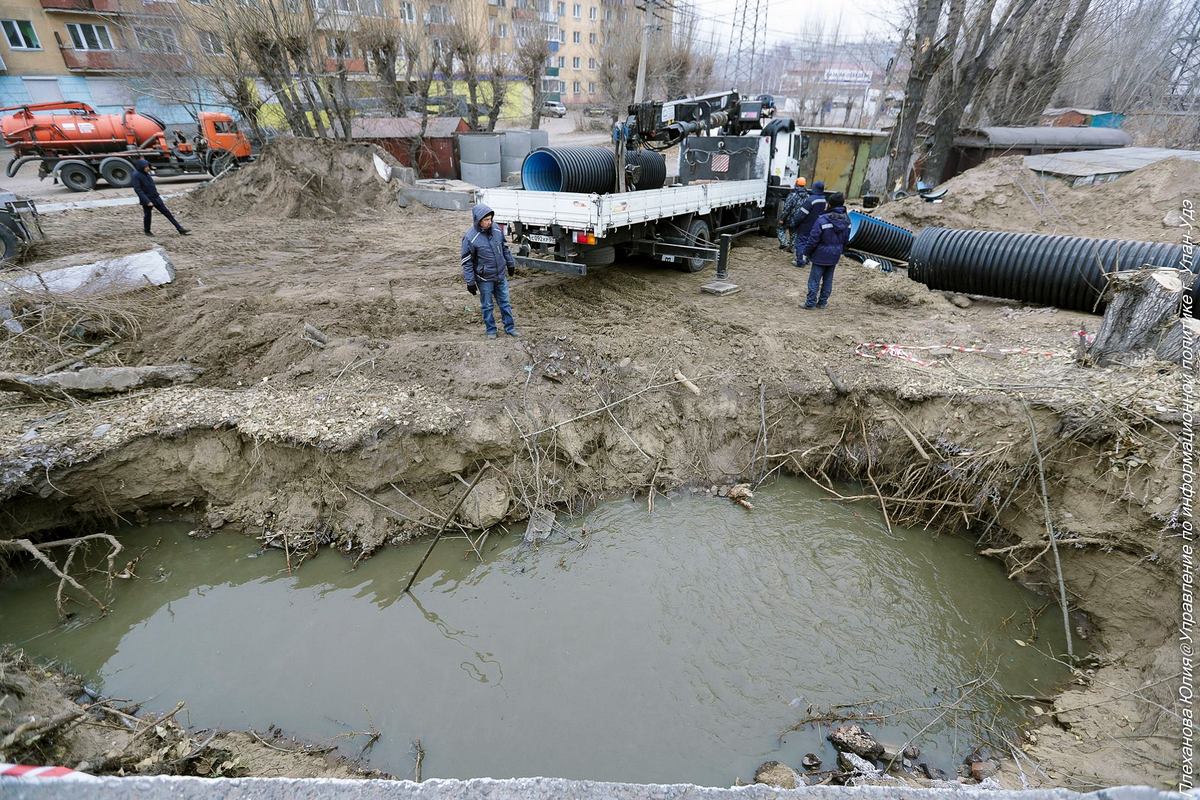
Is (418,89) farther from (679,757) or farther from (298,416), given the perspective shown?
(679,757)

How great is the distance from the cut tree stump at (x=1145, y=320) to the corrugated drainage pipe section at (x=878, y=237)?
5.26m

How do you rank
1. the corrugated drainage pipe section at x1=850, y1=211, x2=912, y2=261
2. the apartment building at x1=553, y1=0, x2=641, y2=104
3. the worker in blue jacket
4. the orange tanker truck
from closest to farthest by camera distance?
the worker in blue jacket → the corrugated drainage pipe section at x1=850, y1=211, x2=912, y2=261 → the orange tanker truck → the apartment building at x1=553, y1=0, x2=641, y2=104

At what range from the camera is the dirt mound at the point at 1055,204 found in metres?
9.83

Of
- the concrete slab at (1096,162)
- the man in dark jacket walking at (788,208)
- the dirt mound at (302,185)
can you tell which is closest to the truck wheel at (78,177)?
the dirt mound at (302,185)

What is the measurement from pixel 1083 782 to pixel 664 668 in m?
2.47

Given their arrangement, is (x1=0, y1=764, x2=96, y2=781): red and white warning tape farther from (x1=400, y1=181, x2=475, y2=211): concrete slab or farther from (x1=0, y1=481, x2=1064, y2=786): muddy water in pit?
(x1=400, y1=181, x2=475, y2=211): concrete slab

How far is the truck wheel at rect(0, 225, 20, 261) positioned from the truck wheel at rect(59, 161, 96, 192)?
9806mm

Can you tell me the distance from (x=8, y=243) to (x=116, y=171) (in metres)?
10.2

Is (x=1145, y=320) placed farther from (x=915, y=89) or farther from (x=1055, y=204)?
(x=915, y=89)

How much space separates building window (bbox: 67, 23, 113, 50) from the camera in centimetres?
2361

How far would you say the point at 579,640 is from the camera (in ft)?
14.0

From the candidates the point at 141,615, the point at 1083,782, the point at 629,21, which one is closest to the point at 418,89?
the point at 629,21

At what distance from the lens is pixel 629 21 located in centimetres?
2934

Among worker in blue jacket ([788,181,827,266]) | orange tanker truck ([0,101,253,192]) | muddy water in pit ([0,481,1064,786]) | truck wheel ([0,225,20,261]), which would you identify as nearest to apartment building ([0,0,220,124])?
orange tanker truck ([0,101,253,192])
